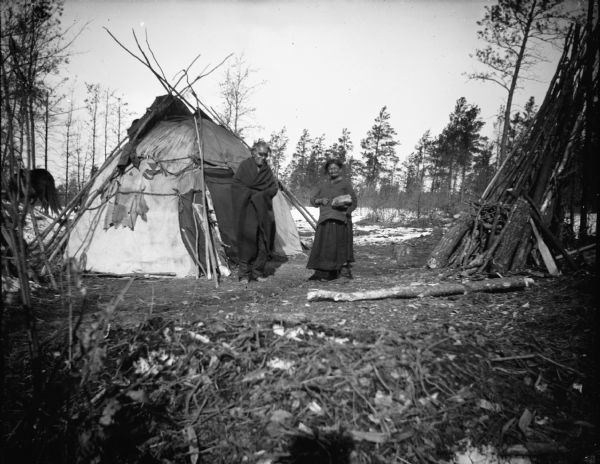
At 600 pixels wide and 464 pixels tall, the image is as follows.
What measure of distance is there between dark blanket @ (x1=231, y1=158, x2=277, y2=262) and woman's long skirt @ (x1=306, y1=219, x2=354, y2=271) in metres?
0.90

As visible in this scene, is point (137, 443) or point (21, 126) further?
point (137, 443)

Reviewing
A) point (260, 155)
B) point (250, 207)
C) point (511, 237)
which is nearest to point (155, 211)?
point (250, 207)

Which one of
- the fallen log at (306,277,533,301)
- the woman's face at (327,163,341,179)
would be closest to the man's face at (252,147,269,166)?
the woman's face at (327,163,341,179)

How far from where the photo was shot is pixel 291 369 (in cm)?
214

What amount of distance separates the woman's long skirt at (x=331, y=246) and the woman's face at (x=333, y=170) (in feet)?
2.49

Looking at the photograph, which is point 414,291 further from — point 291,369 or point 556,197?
point 556,197

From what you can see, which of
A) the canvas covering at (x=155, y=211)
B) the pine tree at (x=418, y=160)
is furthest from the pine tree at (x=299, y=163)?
the canvas covering at (x=155, y=211)

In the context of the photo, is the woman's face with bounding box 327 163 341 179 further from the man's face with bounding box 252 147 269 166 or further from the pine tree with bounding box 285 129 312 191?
the pine tree with bounding box 285 129 312 191

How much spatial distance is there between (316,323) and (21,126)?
2.34 meters

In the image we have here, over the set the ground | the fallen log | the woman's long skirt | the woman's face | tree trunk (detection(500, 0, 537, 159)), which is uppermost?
tree trunk (detection(500, 0, 537, 159))

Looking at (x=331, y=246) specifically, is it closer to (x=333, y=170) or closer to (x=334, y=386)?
(x=333, y=170)

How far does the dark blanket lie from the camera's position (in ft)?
16.4

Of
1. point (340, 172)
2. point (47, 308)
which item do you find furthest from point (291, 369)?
point (340, 172)

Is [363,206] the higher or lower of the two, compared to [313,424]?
higher
